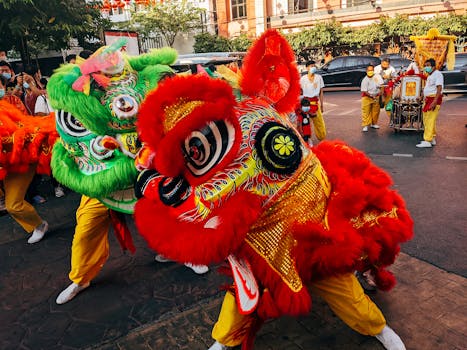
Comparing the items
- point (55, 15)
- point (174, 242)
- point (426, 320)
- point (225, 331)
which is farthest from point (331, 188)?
point (55, 15)

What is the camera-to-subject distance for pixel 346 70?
17.3 metres

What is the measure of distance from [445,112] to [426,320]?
963 centimetres

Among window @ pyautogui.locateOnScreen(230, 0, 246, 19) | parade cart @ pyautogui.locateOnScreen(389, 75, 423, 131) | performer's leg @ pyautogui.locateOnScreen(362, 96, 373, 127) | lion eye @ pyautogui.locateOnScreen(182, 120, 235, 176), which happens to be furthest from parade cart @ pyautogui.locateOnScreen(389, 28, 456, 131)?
window @ pyautogui.locateOnScreen(230, 0, 246, 19)

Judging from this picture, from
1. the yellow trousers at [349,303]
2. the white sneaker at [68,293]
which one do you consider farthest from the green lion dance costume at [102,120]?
the yellow trousers at [349,303]

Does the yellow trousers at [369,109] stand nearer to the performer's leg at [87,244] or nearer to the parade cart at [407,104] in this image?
the parade cart at [407,104]

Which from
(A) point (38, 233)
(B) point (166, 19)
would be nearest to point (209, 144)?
(A) point (38, 233)

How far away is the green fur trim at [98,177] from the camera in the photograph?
9.00ft

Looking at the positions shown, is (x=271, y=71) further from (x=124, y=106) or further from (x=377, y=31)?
(x=377, y=31)

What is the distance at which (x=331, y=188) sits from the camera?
2.09 metres

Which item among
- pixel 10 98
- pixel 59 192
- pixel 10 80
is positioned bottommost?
pixel 59 192

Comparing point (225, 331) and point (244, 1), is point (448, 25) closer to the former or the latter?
point (244, 1)

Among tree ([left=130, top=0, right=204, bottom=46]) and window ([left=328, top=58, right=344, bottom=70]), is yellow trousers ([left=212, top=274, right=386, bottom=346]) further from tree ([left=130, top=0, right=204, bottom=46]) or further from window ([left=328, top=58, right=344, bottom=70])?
tree ([left=130, top=0, right=204, bottom=46])

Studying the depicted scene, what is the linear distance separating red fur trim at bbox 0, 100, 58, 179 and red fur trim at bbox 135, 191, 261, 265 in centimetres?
293

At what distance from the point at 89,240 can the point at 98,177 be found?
0.65 meters
